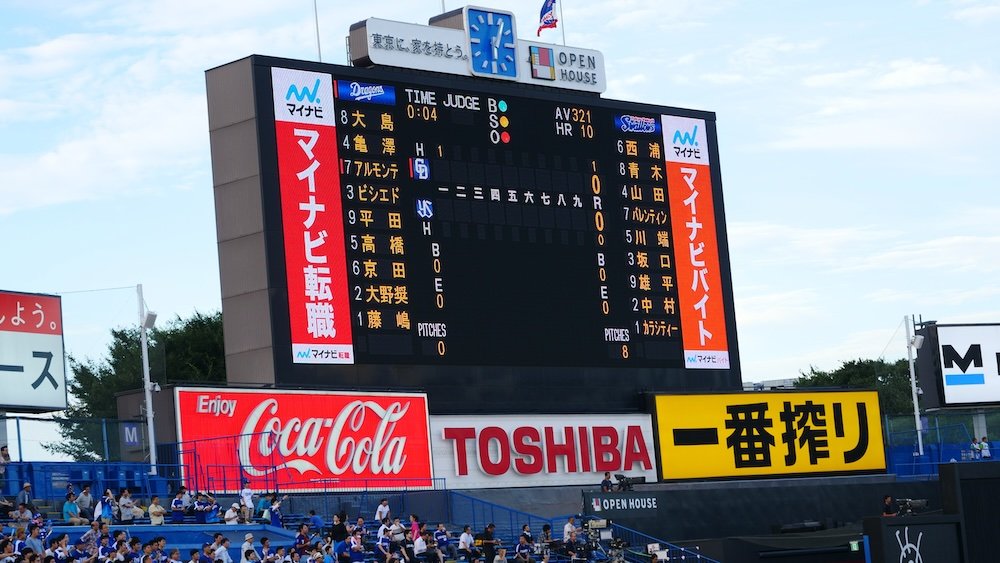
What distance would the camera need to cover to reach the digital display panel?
28219 mm

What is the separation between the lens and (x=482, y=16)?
3095 centimetres

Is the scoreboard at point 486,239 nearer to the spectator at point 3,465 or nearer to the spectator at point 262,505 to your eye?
the spectator at point 262,505

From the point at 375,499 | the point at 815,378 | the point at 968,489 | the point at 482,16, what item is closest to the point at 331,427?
the point at 375,499

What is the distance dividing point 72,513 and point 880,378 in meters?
56.1

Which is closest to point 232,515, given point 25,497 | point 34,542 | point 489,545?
point 25,497

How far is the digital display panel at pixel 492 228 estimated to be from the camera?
92.6 feet

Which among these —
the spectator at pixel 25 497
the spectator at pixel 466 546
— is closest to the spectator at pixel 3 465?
the spectator at pixel 25 497

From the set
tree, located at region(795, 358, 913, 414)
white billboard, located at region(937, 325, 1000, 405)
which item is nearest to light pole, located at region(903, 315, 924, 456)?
white billboard, located at region(937, 325, 1000, 405)

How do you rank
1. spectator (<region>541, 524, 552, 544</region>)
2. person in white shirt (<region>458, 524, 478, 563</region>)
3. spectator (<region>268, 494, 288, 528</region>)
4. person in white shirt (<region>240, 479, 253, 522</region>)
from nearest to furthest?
person in white shirt (<region>240, 479, 253, 522</region>)
spectator (<region>268, 494, 288, 528</region>)
person in white shirt (<region>458, 524, 478, 563</region>)
spectator (<region>541, 524, 552, 544</region>)

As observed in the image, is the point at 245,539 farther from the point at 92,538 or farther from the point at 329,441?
the point at 329,441

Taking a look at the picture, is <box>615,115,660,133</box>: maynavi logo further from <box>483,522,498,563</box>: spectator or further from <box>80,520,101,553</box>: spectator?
<box>80,520,101,553</box>: spectator

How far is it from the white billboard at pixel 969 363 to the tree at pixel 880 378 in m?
29.5

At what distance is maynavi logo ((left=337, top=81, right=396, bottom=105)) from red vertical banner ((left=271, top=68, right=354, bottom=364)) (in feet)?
2.00

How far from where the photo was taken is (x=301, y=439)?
2869 centimetres
